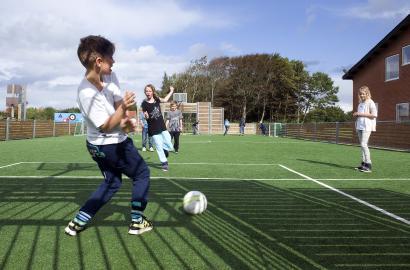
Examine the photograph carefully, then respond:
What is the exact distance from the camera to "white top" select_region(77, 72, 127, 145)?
3.70 meters

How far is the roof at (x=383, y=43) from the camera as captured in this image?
22.4 metres

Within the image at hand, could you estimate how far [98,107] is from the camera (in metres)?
3.71

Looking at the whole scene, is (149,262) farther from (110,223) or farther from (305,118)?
(305,118)

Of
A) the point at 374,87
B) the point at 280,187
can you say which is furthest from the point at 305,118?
the point at 280,187

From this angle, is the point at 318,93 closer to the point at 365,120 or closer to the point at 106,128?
the point at 365,120

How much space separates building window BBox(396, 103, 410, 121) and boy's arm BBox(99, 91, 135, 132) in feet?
73.5

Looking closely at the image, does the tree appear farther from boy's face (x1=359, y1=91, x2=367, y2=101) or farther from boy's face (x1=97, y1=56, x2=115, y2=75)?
boy's face (x1=97, y1=56, x2=115, y2=75)

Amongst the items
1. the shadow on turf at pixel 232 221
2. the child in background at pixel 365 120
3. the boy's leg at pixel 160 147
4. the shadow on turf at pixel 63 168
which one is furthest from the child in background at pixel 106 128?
the child in background at pixel 365 120

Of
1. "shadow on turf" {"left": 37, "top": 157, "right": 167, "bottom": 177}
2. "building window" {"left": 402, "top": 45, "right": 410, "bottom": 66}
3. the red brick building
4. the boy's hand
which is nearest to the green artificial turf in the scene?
"shadow on turf" {"left": 37, "top": 157, "right": 167, "bottom": 177}

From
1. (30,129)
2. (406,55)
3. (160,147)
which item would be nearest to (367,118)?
(160,147)

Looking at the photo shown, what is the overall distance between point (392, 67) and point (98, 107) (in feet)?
79.4

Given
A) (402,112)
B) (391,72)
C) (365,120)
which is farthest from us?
(391,72)

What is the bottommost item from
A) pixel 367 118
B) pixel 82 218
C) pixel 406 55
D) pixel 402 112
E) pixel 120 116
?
pixel 82 218

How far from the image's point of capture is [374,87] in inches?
1029
